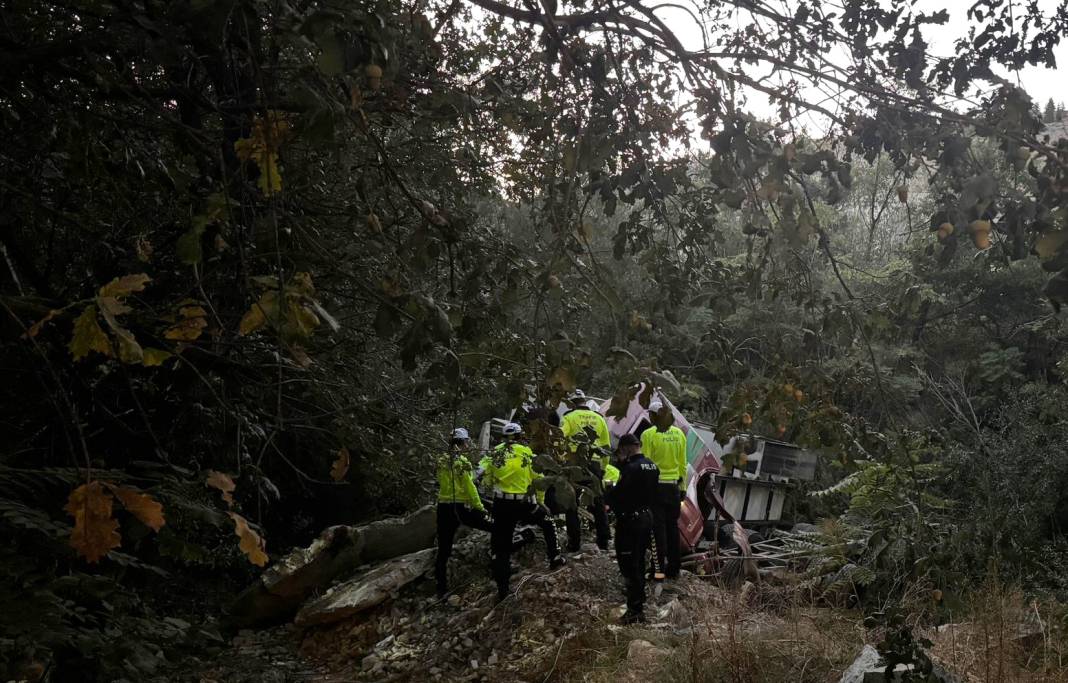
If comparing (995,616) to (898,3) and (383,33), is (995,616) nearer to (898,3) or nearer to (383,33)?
(898,3)

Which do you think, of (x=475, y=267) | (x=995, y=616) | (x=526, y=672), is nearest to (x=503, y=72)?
(x=475, y=267)

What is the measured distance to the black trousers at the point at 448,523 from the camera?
30.2 feet

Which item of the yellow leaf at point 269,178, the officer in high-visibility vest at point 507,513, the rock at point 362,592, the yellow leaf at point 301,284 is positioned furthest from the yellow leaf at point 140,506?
the rock at point 362,592

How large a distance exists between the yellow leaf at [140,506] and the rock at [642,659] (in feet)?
15.4

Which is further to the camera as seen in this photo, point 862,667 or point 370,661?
point 370,661

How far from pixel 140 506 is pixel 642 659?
5103 millimetres

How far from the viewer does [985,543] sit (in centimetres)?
934

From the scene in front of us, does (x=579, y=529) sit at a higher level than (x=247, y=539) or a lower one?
lower

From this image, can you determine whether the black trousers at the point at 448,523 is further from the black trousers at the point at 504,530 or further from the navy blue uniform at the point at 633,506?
the navy blue uniform at the point at 633,506

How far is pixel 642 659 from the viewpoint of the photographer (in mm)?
6266

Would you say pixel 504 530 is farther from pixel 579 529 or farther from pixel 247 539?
pixel 247 539

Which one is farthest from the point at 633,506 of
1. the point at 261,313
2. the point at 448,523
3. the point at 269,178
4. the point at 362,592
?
the point at 269,178

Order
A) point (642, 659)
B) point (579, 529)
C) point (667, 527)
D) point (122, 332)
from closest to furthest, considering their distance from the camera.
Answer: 1. point (122, 332)
2. point (642, 659)
3. point (667, 527)
4. point (579, 529)

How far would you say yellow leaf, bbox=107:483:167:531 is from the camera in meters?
1.93
